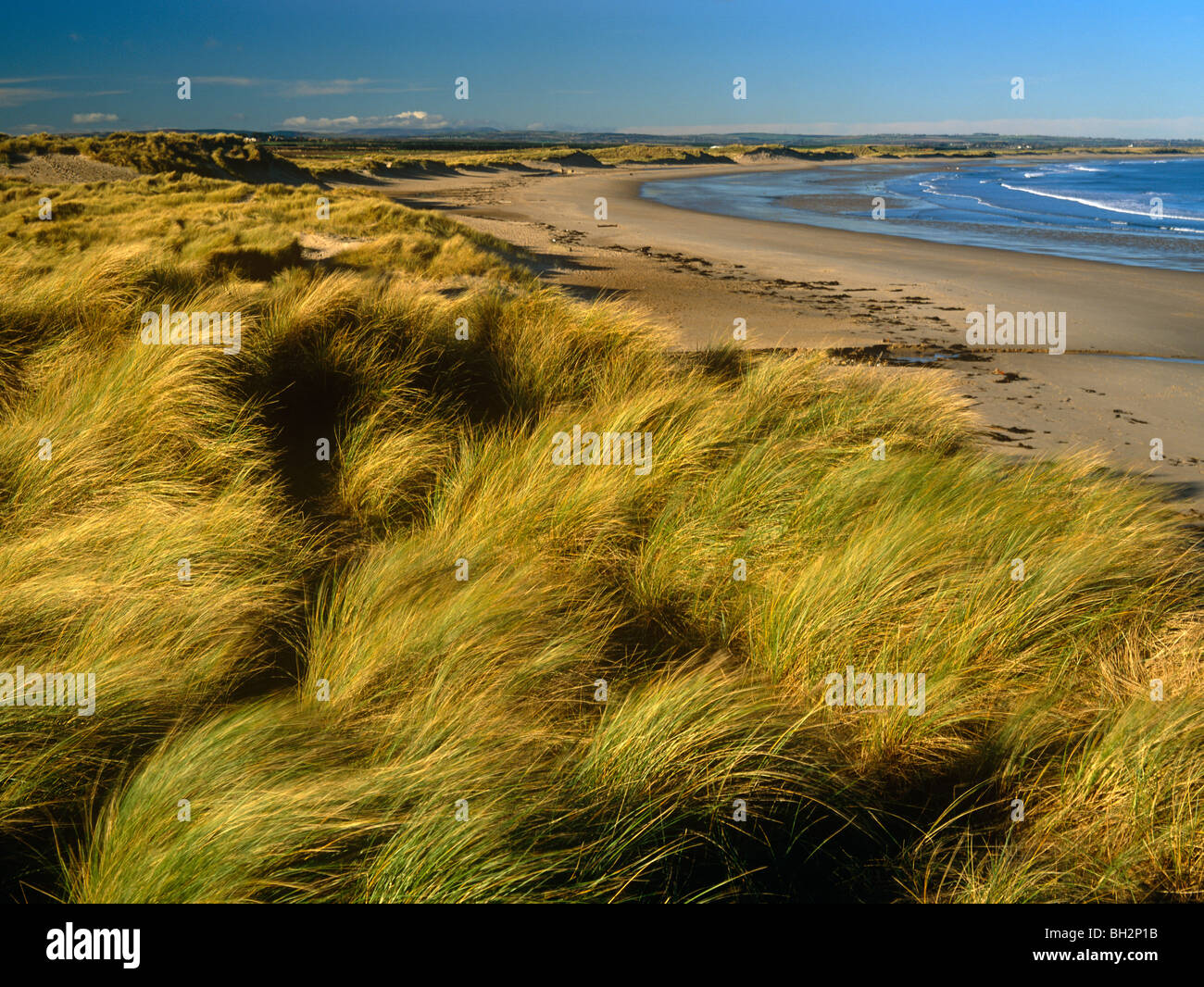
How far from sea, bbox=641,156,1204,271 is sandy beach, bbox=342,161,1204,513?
2477 mm

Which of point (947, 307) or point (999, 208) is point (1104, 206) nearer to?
point (999, 208)

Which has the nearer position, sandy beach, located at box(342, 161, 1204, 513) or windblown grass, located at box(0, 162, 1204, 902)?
windblown grass, located at box(0, 162, 1204, 902)

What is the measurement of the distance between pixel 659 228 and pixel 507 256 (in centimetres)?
846

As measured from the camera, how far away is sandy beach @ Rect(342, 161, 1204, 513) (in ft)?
22.2

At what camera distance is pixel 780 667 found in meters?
3.18

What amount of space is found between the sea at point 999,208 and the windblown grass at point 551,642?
1676 centimetres

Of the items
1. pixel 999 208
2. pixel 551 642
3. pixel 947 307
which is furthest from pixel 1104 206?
pixel 551 642

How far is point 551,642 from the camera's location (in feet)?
10.1

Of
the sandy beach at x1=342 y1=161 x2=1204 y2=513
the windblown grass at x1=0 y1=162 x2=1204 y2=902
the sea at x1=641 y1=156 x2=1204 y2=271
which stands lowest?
the windblown grass at x1=0 y1=162 x2=1204 y2=902

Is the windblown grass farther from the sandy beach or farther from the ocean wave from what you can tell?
the ocean wave

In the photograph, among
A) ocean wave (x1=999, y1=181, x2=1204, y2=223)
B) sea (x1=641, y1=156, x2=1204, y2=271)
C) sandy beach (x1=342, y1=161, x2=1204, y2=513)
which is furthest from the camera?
ocean wave (x1=999, y1=181, x2=1204, y2=223)

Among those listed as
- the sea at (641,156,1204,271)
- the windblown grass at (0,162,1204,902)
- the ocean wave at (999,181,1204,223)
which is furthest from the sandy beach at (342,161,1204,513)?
the ocean wave at (999,181,1204,223)

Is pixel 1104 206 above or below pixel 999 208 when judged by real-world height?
above

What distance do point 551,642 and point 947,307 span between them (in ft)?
35.1
